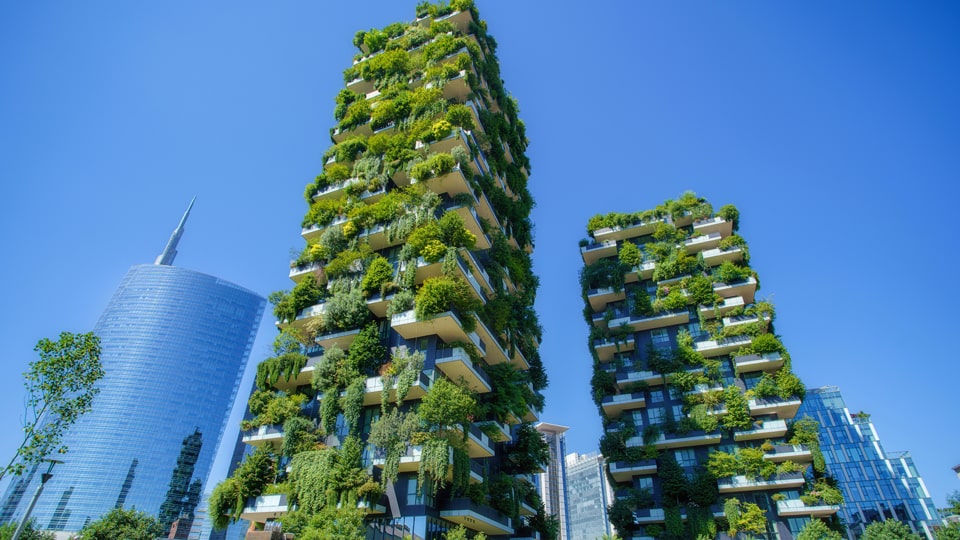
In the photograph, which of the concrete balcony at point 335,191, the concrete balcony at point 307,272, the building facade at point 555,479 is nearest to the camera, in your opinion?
the concrete balcony at point 307,272

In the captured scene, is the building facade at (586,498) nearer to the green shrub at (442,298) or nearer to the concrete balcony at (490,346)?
the concrete balcony at (490,346)

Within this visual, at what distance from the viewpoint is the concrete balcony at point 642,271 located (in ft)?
164

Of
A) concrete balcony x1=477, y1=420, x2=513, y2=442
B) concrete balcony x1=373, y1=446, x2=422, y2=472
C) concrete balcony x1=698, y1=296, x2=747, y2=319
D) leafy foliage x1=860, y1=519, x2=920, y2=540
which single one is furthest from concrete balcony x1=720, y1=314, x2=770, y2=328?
concrete balcony x1=373, y1=446, x2=422, y2=472

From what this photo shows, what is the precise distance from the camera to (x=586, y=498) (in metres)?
149

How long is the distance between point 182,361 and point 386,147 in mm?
126704

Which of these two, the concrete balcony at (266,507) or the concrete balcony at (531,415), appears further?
the concrete balcony at (531,415)

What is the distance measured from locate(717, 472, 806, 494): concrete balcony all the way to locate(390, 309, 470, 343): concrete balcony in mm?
23041

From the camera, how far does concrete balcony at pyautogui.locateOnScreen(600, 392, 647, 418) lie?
4447 centimetres

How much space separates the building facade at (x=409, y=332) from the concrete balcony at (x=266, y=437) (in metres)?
0.09

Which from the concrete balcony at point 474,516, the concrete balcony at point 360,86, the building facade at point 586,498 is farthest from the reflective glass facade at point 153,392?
the concrete balcony at point 474,516

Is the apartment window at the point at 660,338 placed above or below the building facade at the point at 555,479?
below

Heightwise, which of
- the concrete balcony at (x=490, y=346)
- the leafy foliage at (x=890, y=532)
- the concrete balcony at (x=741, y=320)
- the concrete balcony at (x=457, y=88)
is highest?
the concrete balcony at (x=457, y=88)

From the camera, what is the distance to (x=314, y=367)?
3206 cm

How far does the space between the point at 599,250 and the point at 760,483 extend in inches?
989
